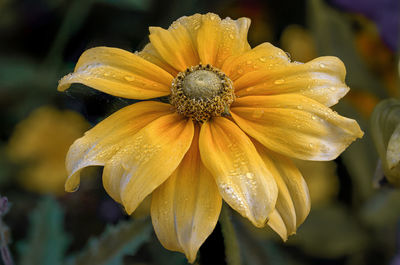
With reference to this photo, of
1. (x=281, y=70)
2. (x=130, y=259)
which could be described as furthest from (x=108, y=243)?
(x=281, y=70)

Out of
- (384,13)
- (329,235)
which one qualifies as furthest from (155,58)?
(384,13)

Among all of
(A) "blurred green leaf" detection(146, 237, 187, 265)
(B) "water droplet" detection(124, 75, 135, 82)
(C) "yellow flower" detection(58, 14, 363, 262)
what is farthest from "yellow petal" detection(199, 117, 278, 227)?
(A) "blurred green leaf" detection(146, 237, 187, 265)

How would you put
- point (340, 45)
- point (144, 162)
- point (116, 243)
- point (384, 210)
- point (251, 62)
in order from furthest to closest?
point (340, 45)
point (384, 210)
point (116, 243)
point (251, 62)
point (144, 162)

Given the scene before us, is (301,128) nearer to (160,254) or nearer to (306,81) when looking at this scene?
(306,81)

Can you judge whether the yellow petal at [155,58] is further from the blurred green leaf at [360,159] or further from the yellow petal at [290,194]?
the blurred green leaf at [360,159]

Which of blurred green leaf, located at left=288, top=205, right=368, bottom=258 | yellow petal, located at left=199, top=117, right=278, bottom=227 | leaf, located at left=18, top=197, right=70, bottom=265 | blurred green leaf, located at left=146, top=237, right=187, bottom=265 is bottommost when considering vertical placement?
blurred green leaf, located at left=288, top=205, right=368, bottom=258

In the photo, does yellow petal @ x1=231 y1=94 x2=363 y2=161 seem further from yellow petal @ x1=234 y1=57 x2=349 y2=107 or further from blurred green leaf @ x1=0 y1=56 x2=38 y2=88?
blurred green leaf @ x1=0 y1=56 x2=38 y2=88
